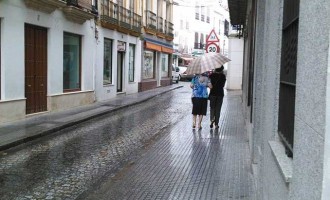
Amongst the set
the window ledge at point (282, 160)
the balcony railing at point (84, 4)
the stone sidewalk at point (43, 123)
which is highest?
the balcony railing at point (84, 4)

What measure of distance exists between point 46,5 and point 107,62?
7868mm

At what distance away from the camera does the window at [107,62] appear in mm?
22531

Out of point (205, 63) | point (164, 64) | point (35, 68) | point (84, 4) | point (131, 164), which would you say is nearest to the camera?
point (131, 164)

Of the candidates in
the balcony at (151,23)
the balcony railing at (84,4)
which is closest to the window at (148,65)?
the balcony at (151,23)

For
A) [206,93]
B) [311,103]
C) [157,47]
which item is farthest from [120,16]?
[311,103]

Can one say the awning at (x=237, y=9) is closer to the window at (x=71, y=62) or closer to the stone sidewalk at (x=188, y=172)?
the stone sidewalk at (x=188, y=172)

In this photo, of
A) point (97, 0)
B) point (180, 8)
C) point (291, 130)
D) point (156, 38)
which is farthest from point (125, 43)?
point (180, 8)

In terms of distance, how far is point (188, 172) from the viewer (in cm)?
765

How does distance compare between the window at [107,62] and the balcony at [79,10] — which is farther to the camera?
the window at [107,62]

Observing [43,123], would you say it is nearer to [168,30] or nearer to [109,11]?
[109,11]

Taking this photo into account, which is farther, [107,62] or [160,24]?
[160,24]

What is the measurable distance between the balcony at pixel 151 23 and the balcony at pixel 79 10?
415 inches

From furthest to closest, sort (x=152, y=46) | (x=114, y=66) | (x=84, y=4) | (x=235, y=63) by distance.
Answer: (x=152, y=46), (x=235, y=63), (x=114, y=66), (x=84, y=4)

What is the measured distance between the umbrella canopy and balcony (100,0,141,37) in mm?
9949
